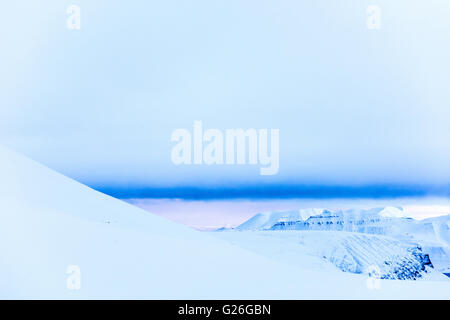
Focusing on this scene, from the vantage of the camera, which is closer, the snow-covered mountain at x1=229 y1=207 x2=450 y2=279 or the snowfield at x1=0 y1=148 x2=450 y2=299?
the snowfield at x1=0 y1=148 x2=450 y2=299

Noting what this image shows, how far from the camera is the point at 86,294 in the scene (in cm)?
325

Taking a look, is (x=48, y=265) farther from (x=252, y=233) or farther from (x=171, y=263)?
(x=252, y=233)

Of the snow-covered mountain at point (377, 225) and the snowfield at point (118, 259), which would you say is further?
the snow-covered mountain at point (377, 225)

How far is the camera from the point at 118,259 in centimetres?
345

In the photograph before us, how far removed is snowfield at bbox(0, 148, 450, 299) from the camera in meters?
3.31

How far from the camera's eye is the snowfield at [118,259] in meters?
3.31

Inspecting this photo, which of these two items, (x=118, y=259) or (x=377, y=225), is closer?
(x=118, y=259)

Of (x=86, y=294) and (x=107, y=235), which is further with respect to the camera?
(x=107, y=235)

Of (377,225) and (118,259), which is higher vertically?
(377,225)

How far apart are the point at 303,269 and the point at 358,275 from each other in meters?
0.35
